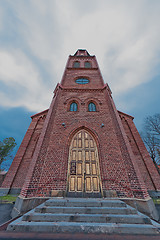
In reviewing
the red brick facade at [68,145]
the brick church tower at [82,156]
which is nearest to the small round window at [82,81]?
the red brick facade at [68,145]

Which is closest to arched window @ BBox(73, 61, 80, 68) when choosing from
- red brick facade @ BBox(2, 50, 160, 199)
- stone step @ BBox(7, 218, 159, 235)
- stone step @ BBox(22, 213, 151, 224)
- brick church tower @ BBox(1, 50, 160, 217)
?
red brick facade @ BBox(2, 50, 160, 199)

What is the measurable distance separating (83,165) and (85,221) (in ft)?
10.4

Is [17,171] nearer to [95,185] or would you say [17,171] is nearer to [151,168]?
[95,185]

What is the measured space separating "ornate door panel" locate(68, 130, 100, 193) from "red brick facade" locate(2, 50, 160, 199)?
0.37m

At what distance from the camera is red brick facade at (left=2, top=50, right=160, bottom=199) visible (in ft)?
15.4

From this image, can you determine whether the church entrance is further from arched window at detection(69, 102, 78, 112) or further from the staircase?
arched window at detection(69, 102, 78, 112)

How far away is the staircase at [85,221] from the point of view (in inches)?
82.0

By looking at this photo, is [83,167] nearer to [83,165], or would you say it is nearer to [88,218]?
[83,165]

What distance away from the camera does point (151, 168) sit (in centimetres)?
758

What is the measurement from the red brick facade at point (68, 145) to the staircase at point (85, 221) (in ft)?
5.18

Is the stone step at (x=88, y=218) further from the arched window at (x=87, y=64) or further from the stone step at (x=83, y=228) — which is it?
the arched window at (x=87, y=64)

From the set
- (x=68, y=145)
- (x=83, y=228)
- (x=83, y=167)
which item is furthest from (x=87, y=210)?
(x=68, y=145)

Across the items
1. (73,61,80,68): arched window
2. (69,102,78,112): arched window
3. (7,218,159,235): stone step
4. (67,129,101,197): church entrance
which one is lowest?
(7,218,159,235): stone step

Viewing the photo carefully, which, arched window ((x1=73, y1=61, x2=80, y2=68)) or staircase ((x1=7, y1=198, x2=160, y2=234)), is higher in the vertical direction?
arched window ((x1=73, y1=61, x2=80, y2=68))
